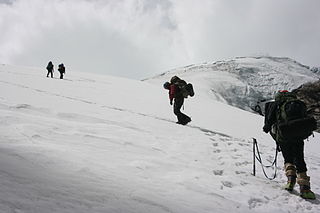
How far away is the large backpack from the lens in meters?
3.77

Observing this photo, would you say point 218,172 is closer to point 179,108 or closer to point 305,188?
point 305,188

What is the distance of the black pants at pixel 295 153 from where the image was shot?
3.84 m

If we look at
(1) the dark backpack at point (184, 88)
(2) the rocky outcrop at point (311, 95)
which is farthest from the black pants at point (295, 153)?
(2) the rocky outcrop at point (311, 95)

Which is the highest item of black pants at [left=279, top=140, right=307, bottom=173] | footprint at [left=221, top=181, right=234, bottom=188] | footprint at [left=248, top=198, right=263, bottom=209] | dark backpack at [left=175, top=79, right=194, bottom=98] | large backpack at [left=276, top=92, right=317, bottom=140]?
dark backpack at [left=175, top=79, right=194, bottom=98]

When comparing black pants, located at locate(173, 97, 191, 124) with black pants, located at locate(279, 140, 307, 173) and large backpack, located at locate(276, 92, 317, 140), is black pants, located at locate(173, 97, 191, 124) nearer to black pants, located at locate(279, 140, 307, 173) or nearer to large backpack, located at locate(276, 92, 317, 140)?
large backpack, located at locate(276, 92, 317, 140)

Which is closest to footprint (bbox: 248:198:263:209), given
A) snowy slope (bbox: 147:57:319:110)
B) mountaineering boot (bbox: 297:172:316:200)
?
mountaineering boot (bbox: 297:172:316:200)

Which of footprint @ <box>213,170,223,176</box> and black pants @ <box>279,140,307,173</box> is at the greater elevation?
black pants @ <box>279,140,307,173</box>

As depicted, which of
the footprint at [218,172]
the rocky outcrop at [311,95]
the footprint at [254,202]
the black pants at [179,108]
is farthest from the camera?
the rocky outcrop at [311,95]

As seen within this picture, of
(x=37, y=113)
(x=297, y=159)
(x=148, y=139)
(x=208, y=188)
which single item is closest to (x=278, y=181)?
(x=297, y=159)

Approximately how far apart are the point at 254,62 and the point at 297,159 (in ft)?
284

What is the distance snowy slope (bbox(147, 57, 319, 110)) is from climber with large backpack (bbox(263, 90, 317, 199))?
44071 mm

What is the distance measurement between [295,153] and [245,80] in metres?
70.0

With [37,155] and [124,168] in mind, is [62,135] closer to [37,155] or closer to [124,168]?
[37,155]

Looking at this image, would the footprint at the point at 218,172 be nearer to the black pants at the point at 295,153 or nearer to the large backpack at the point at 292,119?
the black pants at the point at 295,153
